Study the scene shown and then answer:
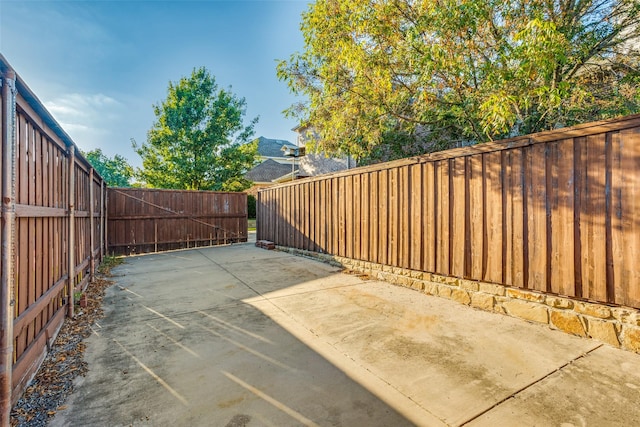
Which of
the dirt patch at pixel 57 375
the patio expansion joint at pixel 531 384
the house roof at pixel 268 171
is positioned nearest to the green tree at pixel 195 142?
the house roof at pixel 268 171

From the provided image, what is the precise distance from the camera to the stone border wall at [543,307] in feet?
8.75

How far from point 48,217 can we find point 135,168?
634 inches

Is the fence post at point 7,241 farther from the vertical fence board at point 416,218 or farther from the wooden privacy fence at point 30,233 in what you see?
the vertical fence board at point 416,218

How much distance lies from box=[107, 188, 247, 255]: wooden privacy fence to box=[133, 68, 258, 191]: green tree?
5491mm

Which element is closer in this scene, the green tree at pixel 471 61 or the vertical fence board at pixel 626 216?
the vertical fence board at pixel 626 216

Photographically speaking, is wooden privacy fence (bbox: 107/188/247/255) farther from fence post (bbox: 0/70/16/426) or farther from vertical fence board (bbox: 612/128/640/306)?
vertical fence board (bbox: 612/128/640/306)

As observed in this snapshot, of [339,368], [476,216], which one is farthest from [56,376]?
[476,216]

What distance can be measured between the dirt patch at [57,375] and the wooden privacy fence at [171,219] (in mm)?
6298

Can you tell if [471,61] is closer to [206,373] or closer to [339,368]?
[339,368]

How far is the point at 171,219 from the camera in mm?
9906

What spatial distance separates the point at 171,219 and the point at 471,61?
9758 millimetres

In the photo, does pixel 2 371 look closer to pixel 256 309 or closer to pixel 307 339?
pixel 307 339

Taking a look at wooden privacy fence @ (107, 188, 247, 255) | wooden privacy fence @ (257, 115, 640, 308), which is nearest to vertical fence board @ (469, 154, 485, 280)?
wooden privacy fence @ (257, 115, 640, 308)

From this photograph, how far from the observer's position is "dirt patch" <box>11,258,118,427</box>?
1.74m
